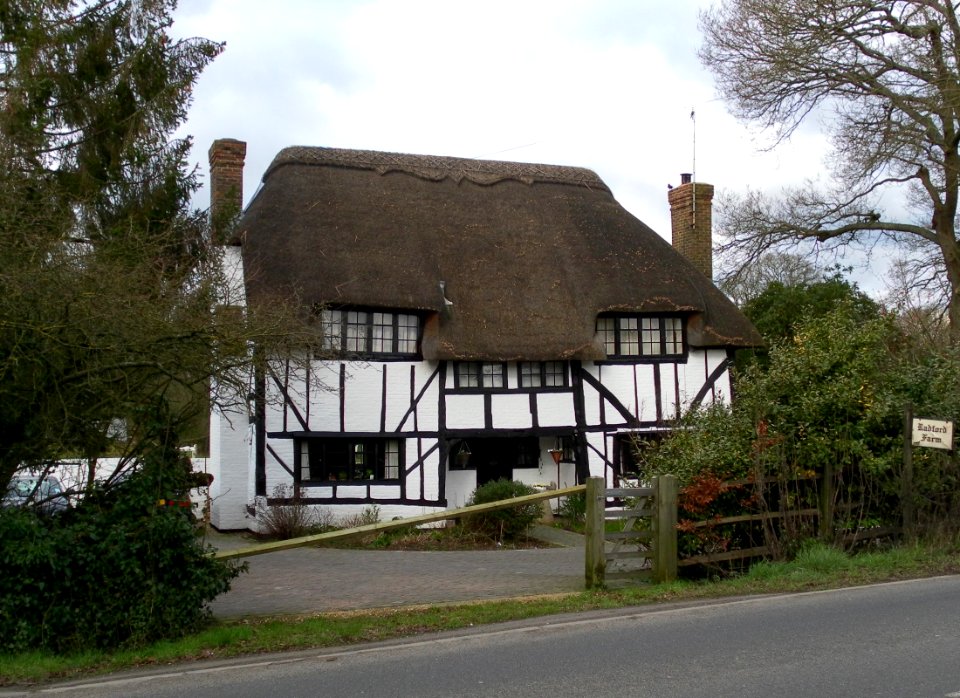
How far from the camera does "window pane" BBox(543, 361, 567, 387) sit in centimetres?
2125

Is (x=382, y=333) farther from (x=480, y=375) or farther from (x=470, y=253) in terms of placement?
(x=470, y=253)

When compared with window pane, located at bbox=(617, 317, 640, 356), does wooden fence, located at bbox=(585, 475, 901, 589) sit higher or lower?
lower

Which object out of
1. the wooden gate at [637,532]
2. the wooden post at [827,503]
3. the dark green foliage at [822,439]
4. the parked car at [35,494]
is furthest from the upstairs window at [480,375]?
the parked car at [35,494]

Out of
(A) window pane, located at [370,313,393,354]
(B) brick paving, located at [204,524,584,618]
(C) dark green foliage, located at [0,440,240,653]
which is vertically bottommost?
(B) brick paving, located at [204,524,584,618]

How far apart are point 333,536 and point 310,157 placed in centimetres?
1506

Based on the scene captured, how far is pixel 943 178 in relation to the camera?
21438mm

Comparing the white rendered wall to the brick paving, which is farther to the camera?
the white rendered wall

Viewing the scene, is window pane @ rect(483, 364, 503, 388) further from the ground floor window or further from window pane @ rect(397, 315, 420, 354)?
the ground floor window

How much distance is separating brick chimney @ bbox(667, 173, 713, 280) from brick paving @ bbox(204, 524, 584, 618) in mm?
11586

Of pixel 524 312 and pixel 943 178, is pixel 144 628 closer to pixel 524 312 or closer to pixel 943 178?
pixel 524 312

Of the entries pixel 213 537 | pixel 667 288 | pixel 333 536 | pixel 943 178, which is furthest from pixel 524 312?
pixel 333 536

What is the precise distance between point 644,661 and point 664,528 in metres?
3.59

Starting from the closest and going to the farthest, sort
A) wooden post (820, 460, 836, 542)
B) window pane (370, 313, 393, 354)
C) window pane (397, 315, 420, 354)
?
wooden post (820, 460, 836, 542)
window pane (370, 313, 393, 354)
window pane (397, 315, 420, 354)

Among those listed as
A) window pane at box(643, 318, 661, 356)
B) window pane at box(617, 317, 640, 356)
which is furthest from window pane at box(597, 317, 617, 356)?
window pane at box(643, 318, 661, 356)
